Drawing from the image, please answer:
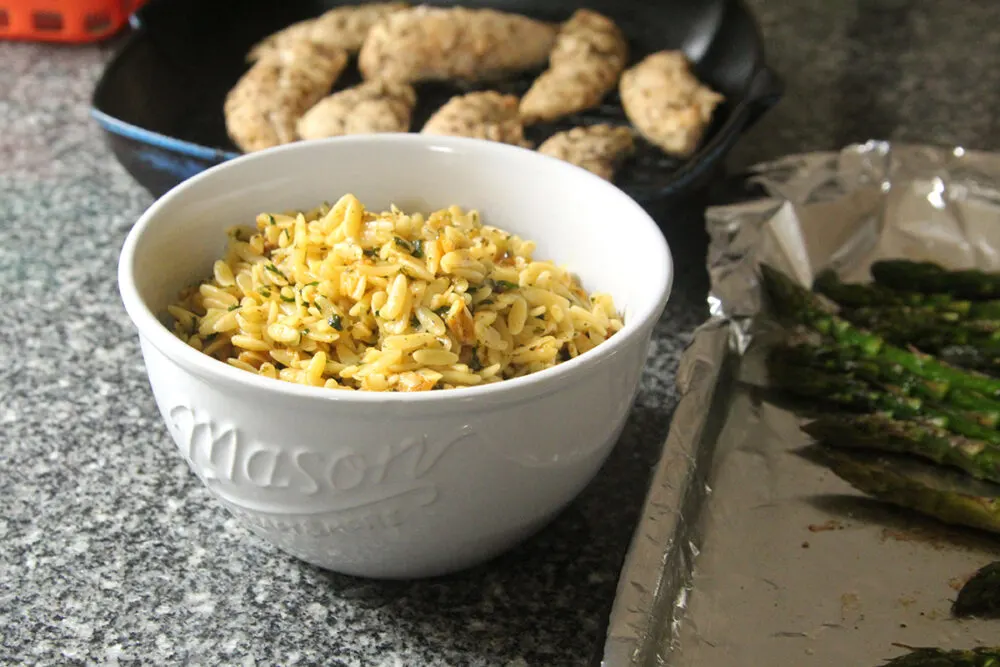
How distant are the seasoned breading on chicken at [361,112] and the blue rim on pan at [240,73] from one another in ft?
0.24

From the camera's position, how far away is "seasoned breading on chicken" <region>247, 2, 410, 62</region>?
1936mm

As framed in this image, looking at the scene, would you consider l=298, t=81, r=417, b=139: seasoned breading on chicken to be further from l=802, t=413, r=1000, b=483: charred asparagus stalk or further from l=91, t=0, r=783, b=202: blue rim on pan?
l=802, t=413, r=1000, b=483: charred asparagus stalk

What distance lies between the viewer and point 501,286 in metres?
1.04

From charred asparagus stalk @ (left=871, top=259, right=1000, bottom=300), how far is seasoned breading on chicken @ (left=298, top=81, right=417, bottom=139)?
30.5 inches

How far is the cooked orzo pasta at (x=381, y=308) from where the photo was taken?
928 millimetres

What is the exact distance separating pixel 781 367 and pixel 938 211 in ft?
1.60

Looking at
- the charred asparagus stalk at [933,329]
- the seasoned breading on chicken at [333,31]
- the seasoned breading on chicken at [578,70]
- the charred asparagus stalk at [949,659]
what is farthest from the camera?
the seasoned breading on chicken at [333,31]

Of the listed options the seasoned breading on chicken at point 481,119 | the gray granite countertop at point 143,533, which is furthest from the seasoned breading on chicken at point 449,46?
the gray granite countertop at point 143,533

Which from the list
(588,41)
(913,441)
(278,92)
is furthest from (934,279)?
(278,92)

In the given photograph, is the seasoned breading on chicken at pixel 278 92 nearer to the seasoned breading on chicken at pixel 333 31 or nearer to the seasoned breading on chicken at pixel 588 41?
the seasoned breading on chicken at pixel 333 31

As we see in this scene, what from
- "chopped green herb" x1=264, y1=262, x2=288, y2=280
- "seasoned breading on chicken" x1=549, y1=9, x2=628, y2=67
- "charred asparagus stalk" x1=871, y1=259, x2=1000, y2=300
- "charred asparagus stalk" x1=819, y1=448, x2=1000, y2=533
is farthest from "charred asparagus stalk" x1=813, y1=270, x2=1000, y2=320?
"chopped green herb" x1=264, y1=262, x2=288, y2=280

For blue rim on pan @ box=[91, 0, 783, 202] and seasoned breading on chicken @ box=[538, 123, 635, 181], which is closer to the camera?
blue rim on pan @ box=[91, 0, 783, 202]

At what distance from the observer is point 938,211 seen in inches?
62.6

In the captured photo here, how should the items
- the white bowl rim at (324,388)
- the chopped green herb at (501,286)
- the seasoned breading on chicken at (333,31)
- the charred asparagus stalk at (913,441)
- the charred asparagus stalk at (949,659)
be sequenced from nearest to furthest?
the white bowl rim at (324,388) → the charred asparagus stalk at (949,659) → the chopped green herb at (501,286) → the charred asparagus stalk at (913,441) → the seasoned breading on chicken at (333,31)
